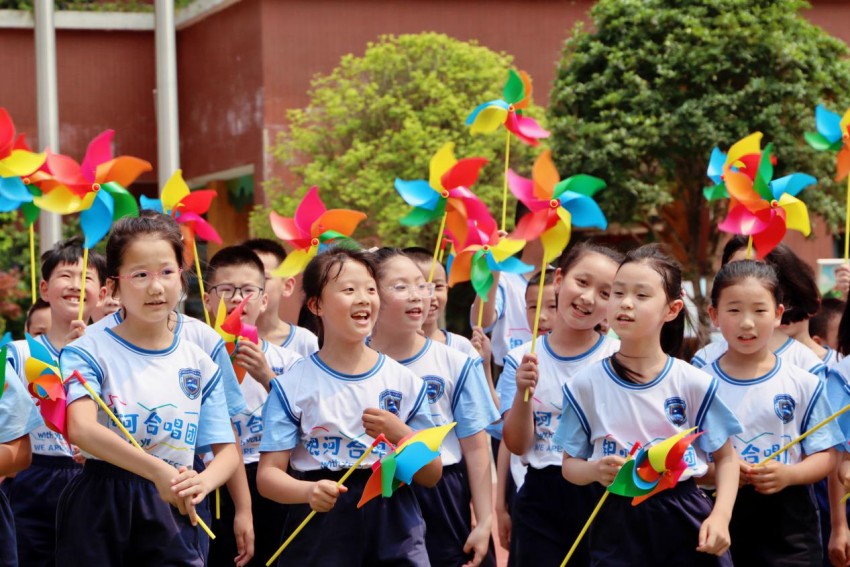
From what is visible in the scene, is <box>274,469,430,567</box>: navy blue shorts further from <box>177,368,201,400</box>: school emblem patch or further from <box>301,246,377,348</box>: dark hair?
<box>301,246,377,348</box>: dark hair

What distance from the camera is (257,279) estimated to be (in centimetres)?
555

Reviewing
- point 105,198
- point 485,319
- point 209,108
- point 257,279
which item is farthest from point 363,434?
point 209,108

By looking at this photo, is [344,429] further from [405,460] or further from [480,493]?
[480,493]

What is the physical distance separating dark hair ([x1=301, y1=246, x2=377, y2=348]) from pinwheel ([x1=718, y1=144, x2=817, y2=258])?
1794 millimetres

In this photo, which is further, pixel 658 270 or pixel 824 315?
pixel 824 315

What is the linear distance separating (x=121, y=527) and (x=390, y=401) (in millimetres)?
905

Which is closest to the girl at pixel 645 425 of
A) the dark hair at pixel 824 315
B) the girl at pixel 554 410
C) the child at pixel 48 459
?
the girl at pixel 554 410

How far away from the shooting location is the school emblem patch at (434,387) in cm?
490

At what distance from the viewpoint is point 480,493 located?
15.4 feet

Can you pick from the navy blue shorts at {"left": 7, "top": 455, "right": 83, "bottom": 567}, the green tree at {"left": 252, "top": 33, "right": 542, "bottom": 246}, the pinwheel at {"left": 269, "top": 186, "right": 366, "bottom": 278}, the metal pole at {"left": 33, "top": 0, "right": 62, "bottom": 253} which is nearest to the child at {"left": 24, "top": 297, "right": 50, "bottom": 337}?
the navy blue shorts at {"left": 7, "top": 455, "right": 83, "bottom": 567}

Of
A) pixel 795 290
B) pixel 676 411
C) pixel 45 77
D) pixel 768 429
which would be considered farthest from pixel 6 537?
pixel 45 77

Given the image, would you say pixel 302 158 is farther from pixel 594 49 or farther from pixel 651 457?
pixel 651 457

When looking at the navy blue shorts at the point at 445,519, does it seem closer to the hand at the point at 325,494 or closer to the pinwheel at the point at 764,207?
the hand at the point at 325,494

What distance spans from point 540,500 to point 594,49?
10.0 m
